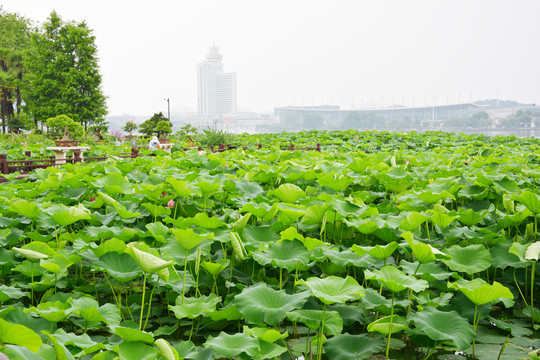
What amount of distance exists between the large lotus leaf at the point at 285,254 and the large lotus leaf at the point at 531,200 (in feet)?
3.84

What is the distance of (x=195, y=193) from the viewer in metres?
2.65

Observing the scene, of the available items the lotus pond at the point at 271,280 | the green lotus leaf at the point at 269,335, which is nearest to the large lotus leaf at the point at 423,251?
the lotus pond at the point at 271,280

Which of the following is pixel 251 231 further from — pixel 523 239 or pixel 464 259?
pixel 523 239

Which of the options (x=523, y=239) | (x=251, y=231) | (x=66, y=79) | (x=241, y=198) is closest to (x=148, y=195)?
(x=241, y=198)

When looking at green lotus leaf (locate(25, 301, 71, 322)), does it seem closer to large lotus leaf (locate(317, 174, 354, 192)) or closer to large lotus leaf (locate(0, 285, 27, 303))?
large lotus leaf (locate(0, 285, 27, 303))

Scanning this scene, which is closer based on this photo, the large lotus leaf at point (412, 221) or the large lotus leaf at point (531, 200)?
the large lotus leaf at point (412, 221)

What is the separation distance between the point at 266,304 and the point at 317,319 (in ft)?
0.63

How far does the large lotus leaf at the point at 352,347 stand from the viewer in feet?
5.05

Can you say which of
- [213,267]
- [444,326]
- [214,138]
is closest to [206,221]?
[213,267]

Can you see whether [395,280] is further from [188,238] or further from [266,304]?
[188,238]

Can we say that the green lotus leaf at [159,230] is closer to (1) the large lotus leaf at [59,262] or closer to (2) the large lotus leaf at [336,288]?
(1) the large lotus leaf at [59,262]

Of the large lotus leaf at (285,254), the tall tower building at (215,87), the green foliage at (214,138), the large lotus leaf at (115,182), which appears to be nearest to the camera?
the large lotus leaf at (285,254)

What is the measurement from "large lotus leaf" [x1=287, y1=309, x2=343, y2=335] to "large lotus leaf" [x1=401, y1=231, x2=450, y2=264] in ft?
1.36

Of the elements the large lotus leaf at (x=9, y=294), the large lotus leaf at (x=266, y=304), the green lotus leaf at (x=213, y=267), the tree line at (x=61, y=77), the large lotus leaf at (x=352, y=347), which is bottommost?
the large lotus leaf at (x=352, y=347)
